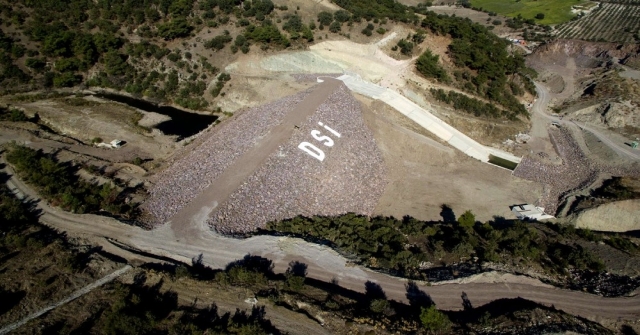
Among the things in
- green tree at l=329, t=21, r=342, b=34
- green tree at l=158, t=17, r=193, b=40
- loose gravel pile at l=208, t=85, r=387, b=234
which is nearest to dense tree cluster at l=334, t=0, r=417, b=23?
green tree at l=329, t=21, r=342, b=34

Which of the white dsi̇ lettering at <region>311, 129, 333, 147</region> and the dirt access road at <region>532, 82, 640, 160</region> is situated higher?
the dirt access road at <region>532, 82, 640, 160</region>

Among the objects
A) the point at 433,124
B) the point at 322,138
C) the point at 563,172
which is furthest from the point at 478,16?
the point at 322,138

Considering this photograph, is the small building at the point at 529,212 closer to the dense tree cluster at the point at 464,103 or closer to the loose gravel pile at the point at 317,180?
the loose gravel pile at the point at 317,180

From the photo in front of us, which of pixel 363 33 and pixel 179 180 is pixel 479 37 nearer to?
pixel 363 33

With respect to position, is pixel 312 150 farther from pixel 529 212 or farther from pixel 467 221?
pixel 529 212

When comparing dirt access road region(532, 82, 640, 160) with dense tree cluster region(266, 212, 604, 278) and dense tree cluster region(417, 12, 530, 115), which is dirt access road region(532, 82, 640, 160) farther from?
dense tree cluster region(266, 212, 604, 278)

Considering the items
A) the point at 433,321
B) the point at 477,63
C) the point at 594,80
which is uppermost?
the point at 477,63
